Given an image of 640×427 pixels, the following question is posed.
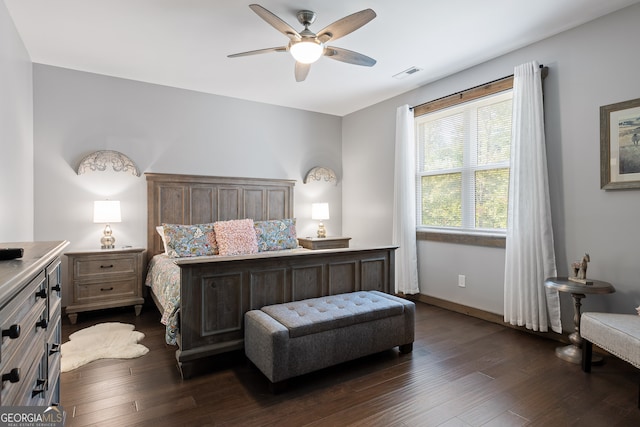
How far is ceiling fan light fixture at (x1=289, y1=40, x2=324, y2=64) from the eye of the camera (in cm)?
259

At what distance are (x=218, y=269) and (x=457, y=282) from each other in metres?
2.79

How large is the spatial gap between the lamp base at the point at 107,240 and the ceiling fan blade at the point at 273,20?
3.03 meters

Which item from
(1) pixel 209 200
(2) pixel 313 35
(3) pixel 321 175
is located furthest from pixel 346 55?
(3) pixel 321 175

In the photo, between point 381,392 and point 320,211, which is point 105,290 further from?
point 381,392

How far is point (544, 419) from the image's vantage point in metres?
1.95

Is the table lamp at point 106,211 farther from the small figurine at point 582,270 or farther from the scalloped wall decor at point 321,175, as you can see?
the small figurine at point 582,270

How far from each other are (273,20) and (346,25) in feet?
1.68

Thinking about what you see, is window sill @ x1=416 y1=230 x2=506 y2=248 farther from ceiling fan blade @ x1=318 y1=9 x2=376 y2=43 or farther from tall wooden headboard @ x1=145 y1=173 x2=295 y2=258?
ceiling fan blade @ x1=318 y1=9 x2=376 y2=43

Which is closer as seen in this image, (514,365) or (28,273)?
(28,273)

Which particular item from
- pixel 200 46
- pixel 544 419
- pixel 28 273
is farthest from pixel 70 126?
pixel 544 419

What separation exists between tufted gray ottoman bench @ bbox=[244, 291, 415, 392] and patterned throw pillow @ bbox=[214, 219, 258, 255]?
144 centimetres

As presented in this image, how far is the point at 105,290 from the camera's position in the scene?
3699 mm

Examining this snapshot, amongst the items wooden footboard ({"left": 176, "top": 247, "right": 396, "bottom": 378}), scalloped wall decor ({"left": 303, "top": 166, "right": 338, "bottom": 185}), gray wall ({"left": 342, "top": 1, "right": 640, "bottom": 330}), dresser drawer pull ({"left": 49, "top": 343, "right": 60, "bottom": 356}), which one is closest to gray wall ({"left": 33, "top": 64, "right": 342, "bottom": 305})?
scalloped wall decor ({"left": 303, "top": 166, "right": 338, "bottom": 185})

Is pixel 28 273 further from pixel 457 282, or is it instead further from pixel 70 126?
pixel 457 282
